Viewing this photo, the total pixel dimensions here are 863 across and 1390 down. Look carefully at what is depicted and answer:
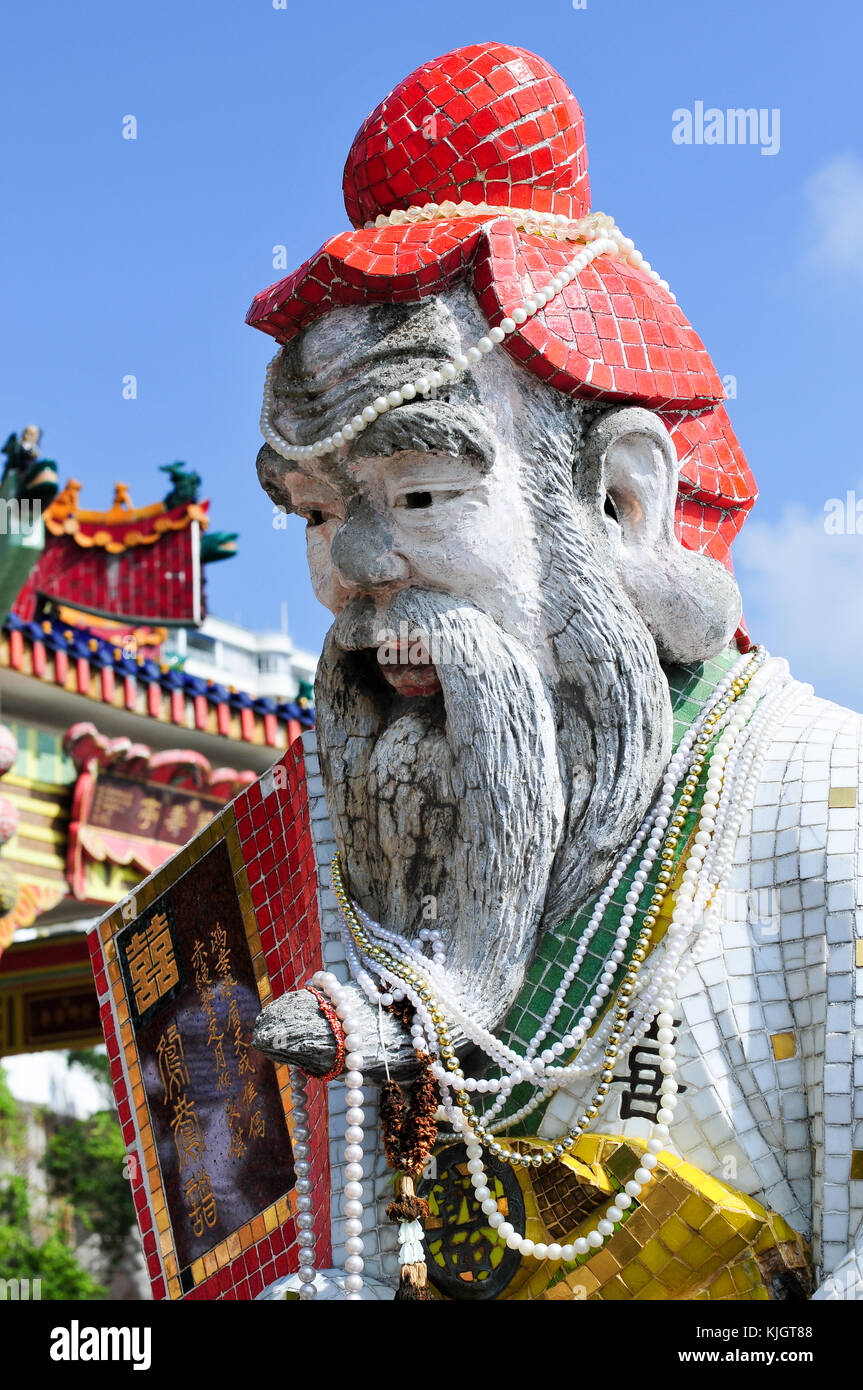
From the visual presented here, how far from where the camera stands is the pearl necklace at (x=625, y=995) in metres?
2.12

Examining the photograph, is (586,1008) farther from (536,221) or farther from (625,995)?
(536,221)

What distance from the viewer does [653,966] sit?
7.18ft

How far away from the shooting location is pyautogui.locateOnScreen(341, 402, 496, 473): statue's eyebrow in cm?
224

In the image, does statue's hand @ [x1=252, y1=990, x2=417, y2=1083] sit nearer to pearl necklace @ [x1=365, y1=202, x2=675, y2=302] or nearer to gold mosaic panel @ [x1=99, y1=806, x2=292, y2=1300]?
gold mosaic panel @ [x1=99, y1=806, x2=292, y2=1300]

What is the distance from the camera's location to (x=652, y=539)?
7.80ft

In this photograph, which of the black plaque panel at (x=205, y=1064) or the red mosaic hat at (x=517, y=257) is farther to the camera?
the black plaque panel at (x=205, y=1064)

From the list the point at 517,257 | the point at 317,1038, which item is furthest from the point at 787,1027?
the point at 517,257

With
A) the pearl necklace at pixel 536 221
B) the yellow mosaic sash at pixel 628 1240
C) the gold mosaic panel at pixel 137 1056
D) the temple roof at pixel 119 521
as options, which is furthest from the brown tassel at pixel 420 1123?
the temple roof at pixel 119 521

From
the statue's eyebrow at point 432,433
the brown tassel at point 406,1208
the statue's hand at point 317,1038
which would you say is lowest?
the brown tassel at point 406,1208

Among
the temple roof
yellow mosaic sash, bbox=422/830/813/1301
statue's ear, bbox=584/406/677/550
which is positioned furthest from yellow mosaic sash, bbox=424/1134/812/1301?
the temple roof

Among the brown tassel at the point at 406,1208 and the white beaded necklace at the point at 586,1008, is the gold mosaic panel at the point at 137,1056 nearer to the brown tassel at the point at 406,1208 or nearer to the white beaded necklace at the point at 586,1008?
the white beaded necklace at the point at 586,1008

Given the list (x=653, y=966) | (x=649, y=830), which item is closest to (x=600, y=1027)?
(x=653, y=966)
